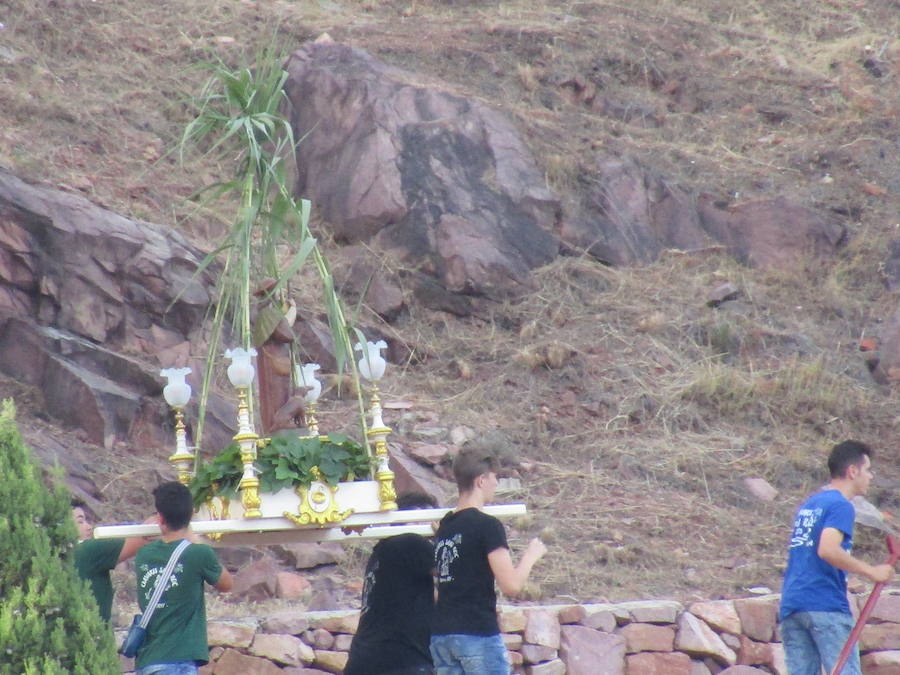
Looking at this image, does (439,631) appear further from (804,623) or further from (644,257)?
(644,257)

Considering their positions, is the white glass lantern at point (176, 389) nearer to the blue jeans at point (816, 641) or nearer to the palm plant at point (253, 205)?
the palm plant at point (253, 205)

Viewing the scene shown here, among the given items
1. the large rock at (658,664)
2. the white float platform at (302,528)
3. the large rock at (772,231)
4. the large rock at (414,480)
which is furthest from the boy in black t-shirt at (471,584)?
the large rock at (772,231)

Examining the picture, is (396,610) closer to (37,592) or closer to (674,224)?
(37,592)

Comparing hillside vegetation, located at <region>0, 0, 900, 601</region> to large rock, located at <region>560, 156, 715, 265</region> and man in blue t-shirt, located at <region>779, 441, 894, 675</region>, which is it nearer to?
large rock, located at <region>560, 156, 715, 265</region>

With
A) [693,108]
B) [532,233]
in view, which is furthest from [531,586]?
[693,108]

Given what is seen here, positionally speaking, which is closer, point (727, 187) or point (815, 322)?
point (815, 322)

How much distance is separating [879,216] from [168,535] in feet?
31.2

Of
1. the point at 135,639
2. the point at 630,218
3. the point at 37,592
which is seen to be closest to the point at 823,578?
the point at 135,639

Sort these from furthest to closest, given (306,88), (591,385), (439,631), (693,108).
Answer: (693,108), (306,88), (591,385), (439,631)

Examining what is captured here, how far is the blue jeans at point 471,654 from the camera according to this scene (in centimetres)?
504

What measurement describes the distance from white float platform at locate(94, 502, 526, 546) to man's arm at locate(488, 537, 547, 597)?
1.12 feet

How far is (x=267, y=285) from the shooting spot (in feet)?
19.5

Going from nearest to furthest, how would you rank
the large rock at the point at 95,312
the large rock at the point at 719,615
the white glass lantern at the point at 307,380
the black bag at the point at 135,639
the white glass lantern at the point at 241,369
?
the black bag at the point at 135,639, the white glass lantern at the point at 241,369, the white glass lantern at the point at 307,380, the large rock at the point at 719,615, the large rock at the point at 95,312

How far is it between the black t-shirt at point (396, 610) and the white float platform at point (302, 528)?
234 millimetres
